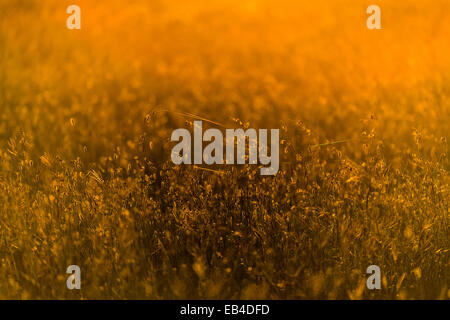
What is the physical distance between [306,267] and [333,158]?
81 centimetres

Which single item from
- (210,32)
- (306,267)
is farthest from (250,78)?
(306,267)

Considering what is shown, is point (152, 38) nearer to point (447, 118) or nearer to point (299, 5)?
point (299, 5)

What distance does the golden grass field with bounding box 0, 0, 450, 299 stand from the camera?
11.1 ft

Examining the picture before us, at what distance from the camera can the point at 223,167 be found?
12.0 feet

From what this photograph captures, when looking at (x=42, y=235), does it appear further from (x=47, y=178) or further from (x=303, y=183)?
(x=303, y=183)

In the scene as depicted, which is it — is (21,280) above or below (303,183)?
below

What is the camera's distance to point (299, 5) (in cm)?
422

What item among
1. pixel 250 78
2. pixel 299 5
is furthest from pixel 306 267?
pixel 299 5

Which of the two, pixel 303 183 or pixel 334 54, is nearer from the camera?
pixel 303 183

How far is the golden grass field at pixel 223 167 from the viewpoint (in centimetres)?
338

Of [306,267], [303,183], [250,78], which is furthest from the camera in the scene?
[250,78]

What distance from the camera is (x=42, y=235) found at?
11.7 ft
